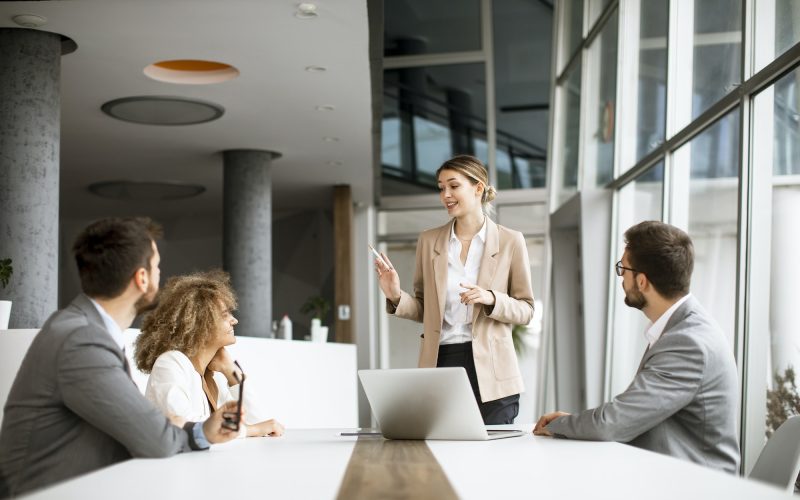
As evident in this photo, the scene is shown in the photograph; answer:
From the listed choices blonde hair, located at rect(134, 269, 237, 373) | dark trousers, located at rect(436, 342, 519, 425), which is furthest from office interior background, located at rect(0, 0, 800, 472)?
blonde hair, located at rect(134, 269, 237, 373)

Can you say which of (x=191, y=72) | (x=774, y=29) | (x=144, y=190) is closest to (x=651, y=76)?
(x=774, y=29)

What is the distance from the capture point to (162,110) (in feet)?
25.5

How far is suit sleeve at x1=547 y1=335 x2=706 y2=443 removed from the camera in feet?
7.81

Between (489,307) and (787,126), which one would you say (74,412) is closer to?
(489,307)

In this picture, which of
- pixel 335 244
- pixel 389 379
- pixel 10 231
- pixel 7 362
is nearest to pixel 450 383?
pixel 389 379

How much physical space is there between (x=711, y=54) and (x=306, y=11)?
7.85ft

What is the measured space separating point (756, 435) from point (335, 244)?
796 centimetres

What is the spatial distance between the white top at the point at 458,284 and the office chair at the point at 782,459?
1.19m

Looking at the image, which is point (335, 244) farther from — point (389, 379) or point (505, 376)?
point (389, 379)

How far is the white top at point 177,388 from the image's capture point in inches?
108

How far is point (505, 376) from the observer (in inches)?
132

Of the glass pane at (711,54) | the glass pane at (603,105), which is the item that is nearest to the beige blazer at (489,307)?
the glass pane at (711,54)

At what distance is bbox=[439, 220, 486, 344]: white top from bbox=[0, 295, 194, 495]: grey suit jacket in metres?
1.53

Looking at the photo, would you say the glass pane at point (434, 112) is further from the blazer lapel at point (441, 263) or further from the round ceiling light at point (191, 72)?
the blazer lapel at point (441, 263)
